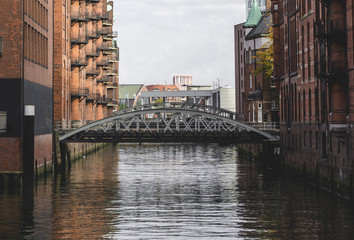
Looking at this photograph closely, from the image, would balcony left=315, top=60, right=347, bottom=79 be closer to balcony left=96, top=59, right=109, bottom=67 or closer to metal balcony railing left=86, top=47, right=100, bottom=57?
metal balcony railing left=86, top=47, right=100, bottom=57

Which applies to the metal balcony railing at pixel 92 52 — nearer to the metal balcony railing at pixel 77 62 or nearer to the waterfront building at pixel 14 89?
the metal balcony railing at pixel 77 62

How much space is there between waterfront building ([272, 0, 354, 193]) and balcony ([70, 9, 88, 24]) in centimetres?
2301

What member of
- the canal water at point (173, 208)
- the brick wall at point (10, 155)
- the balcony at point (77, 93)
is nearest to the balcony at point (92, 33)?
the balcony at point (77, 93)

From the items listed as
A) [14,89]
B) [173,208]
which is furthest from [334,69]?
[14,89]

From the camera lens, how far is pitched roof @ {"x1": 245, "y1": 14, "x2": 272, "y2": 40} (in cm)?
7975

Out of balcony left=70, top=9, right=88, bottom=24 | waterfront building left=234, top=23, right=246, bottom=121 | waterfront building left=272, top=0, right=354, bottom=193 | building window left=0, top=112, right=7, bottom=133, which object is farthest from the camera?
waterfront building left=234, top=23, right=246, bottom=121

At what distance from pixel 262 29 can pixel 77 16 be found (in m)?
23.5

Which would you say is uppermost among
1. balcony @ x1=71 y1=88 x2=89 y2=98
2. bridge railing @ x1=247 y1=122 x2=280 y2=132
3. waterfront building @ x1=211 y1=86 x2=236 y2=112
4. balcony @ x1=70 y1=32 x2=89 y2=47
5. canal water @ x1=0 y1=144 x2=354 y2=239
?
balcony @ x1=70 y1=32 x2=89 y2=47

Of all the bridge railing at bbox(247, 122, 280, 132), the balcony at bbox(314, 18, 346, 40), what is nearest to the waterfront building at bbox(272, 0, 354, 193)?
the balcony at bbox(314, 18, 346, 40)

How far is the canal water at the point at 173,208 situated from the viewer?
2606cm

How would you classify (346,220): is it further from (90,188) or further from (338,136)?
(90,188)

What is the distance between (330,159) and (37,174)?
749 inches

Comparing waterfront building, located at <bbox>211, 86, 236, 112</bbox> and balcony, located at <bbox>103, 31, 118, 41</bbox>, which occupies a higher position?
balcony, located at <bbox>103, 31, 118, 41</bbox>

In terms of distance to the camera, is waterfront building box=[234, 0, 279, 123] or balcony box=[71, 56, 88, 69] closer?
balcony box=[71, 56, 88, 69]
